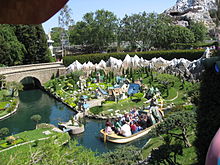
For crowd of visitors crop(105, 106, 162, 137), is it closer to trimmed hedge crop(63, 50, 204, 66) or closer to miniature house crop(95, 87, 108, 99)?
miniature house crop(95, 87, 108, 99)

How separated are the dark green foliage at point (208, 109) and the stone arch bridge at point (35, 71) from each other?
88.8 feet

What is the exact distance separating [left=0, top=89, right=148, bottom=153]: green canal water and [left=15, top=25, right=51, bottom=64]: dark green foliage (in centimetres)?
825

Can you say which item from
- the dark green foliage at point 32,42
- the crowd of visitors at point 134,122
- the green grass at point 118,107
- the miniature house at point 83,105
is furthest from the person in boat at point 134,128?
the dark green foliage at point 32,42

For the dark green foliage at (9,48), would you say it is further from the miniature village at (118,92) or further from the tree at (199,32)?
the tree at (199,32)

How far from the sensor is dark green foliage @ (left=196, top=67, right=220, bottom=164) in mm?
5586

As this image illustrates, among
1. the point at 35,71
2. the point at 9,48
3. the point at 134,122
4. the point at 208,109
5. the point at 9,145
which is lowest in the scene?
the point at 9,145

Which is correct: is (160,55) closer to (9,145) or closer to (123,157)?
(9,145)

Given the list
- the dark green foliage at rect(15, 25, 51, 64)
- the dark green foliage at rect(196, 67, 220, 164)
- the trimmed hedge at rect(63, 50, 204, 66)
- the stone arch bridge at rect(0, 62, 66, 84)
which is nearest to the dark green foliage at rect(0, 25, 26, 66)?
the dark green foliage at rect(15, 25, 51, 64)

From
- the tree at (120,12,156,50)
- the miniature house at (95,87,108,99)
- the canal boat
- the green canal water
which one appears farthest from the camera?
the tree at (120,12,156,50)

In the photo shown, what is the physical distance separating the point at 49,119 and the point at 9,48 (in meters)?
15.9

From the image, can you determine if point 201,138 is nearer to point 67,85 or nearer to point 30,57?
point 67,85

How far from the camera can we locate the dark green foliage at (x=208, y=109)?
18.3ft

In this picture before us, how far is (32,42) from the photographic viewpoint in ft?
119

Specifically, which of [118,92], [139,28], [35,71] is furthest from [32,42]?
[118,92]
